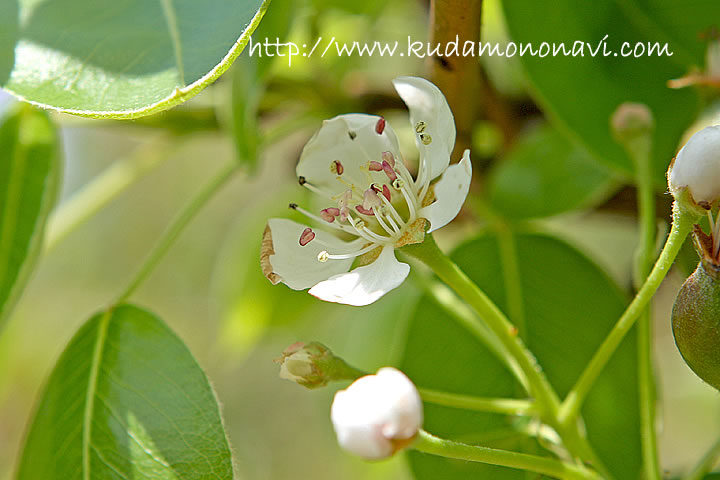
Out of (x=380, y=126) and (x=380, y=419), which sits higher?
(x=380, y=126)

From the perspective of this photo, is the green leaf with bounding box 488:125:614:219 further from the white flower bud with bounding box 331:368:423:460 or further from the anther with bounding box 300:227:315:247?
the white flower bud with bounding box 331:368:423:460

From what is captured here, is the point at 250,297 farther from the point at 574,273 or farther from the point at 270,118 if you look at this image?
the point at 574,273

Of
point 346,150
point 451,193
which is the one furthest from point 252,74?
point 451,193

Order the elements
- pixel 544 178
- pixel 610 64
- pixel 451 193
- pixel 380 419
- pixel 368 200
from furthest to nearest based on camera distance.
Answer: pixel 544 178 → pixel 610 64 → pixel 368 200 → pixel 451 193 → pixel 380 419

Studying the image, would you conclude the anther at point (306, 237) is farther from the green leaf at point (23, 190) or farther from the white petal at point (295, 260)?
the green leaf at point (23, 190)

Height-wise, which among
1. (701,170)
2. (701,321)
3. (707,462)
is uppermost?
(701,170)

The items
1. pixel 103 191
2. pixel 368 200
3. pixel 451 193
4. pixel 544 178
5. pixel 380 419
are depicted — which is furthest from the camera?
pixel 103 191

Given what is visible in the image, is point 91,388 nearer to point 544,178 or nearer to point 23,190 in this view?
point 23,190
